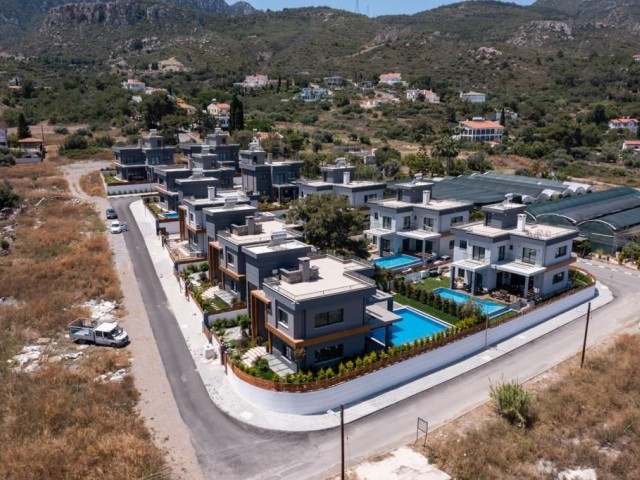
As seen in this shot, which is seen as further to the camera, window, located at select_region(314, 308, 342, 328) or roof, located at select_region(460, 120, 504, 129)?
roof, located at select_region(460, 120, 504, 129)

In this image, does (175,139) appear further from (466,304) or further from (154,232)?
(466,304)

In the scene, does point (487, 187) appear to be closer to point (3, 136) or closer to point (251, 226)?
point (251, 226)

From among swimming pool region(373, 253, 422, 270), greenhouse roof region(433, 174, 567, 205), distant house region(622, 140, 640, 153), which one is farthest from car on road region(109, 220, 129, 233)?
distant house region(622, 140, 640, 153)

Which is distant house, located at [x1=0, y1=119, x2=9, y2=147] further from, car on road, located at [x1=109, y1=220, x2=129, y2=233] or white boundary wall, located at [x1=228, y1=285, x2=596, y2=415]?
white boundary wall, located at [x1=228, y1=285, x2=596, y2=415]

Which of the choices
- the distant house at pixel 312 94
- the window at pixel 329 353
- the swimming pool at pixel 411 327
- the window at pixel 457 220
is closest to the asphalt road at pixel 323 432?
the window at pixel 329 353

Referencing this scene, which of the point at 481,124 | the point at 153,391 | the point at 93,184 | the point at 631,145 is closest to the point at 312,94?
the point at 481,124

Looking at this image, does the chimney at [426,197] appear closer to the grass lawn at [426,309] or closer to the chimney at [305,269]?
the grass lawn at [426,309]
